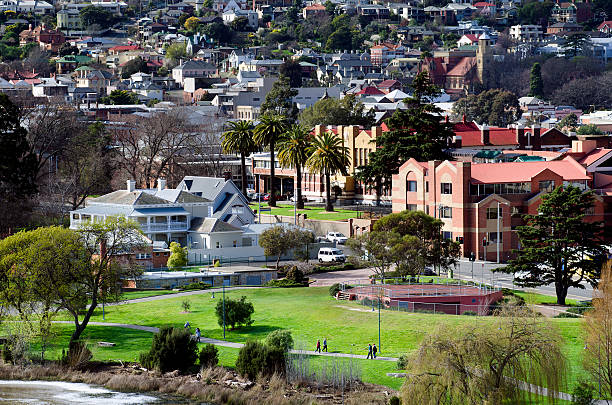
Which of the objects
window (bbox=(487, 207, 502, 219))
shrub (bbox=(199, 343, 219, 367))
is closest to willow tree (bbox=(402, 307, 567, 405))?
shrub (bbox=(199, 343, 219, 367))

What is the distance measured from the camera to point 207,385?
7319 centimetres

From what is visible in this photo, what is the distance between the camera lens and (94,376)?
7581cm

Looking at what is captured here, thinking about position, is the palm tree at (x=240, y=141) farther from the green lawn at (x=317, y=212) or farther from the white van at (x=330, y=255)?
the white van at (x=330, y=255)

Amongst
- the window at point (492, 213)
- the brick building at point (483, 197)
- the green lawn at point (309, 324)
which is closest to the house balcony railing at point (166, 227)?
the brick building at point (483, 197)

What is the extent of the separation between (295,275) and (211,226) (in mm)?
15999

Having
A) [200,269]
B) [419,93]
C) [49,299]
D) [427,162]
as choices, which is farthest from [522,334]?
[419,93]

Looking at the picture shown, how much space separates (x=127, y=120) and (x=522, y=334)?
5441 inches

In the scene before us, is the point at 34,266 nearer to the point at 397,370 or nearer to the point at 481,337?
the point at 397,370

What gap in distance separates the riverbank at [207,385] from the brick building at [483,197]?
4330 cm

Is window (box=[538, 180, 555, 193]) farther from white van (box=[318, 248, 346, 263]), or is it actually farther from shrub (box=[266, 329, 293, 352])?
shrub (box=[266, 329, 293, 352])

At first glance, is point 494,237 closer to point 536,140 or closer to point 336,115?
point 536,140

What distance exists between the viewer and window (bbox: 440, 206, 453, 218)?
114756 mm

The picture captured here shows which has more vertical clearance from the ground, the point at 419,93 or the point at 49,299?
the point at 419,93

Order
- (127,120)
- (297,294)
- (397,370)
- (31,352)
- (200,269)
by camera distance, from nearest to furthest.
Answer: (397,370) < (31,352) < (297,294) < (200,269) < (127,120)
